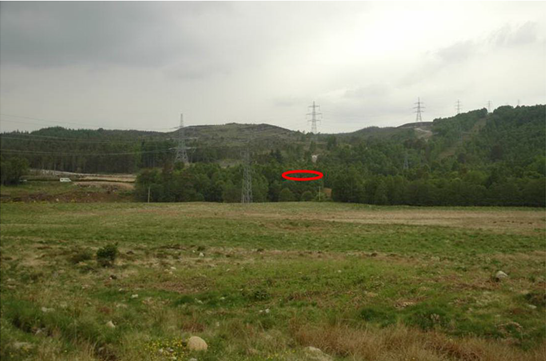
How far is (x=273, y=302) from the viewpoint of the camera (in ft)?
36.2

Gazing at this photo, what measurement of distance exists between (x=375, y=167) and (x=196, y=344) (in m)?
125

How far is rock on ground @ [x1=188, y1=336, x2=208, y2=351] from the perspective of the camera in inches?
283

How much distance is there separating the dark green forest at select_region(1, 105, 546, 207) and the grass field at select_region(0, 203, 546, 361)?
4917 centimetres

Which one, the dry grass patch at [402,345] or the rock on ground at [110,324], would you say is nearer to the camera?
the dry grass patch at [402,345]

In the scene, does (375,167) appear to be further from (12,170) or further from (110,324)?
(110,324)

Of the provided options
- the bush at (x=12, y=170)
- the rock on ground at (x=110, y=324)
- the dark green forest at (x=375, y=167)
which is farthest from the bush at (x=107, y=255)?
the bush at (x=12, y=170)

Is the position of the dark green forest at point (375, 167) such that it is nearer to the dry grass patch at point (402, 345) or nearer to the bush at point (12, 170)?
the bush at point (12, 170)

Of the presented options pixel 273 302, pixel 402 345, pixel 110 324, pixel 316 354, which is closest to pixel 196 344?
pixel 316 354

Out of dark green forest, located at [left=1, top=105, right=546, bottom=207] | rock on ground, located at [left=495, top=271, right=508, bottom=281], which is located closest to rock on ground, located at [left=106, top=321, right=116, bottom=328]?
rock on ground, located at [left=495, top=271, right=508, bottom=281]

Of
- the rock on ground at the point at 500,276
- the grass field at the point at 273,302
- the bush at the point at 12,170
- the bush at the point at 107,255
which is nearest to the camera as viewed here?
the grass field at the point at 273,302

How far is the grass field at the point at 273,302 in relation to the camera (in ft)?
24.3

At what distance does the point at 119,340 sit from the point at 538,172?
8442 centimetres

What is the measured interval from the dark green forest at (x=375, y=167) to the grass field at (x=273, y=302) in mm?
49175

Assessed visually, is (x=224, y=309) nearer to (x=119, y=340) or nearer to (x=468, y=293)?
(x=119, y=340)
